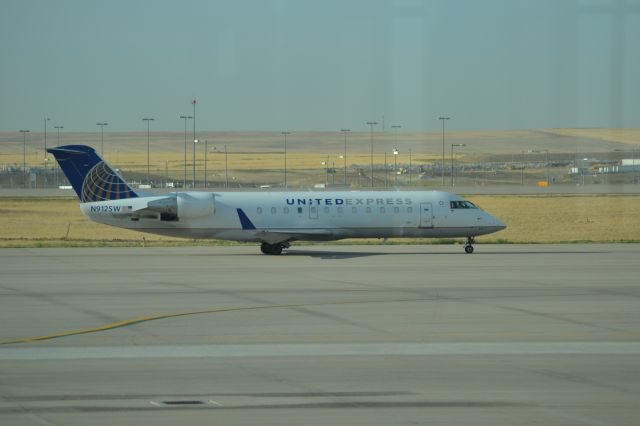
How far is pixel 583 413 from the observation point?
11258mm

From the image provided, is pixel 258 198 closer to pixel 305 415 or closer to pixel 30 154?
pixel 305 415

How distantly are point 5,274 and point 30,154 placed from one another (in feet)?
548

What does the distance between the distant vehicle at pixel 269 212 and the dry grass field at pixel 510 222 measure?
6747 millimetres

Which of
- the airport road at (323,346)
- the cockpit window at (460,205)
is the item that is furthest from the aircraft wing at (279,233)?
the airport road at (323,346)

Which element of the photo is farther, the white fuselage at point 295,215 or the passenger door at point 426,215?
the passenger door at point 426,215

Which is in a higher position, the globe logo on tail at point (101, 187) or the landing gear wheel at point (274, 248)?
the globe logo on tail at point (101, 187)

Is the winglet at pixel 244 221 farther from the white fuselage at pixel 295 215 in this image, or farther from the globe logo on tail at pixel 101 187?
the globe logo on tail at pixel 101 187

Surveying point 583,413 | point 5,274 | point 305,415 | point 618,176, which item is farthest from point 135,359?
point 618,176

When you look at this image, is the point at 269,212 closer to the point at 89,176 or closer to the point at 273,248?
the point at 273,248

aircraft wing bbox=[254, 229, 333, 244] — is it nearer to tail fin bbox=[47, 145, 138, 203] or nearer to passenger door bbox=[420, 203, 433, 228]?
passenger door bbox=[420, 203, 433, 228]

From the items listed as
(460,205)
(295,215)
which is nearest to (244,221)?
(295,215)

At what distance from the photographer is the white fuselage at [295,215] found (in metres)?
37.7

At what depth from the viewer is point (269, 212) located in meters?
38.4

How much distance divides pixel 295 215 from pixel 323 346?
22.6m
